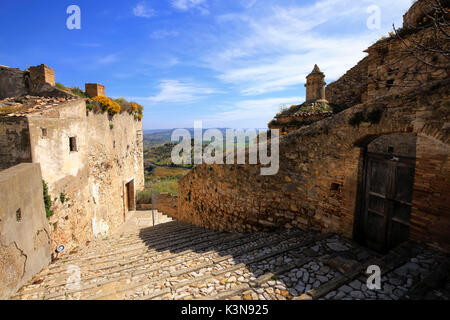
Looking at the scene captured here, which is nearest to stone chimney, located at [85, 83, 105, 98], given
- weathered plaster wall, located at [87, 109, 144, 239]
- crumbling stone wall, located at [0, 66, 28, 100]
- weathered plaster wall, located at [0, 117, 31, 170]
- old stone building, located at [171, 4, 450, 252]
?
weathered plaster wall, located at [87, 109, 144, 239]

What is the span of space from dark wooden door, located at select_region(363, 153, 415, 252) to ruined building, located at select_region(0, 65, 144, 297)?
656 centimetres

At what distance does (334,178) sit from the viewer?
4.55 m

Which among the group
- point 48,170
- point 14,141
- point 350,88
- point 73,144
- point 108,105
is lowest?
point 48,170

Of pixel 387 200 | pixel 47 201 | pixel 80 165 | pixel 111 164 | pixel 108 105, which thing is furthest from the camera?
pixel 111 164

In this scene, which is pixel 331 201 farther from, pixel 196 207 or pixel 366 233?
pixel 196 207

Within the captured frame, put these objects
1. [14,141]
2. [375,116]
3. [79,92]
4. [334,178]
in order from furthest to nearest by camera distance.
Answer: [79,92] < [14,141] < [334,178] < [375,116]

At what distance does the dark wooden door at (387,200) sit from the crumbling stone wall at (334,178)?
10.5 inches

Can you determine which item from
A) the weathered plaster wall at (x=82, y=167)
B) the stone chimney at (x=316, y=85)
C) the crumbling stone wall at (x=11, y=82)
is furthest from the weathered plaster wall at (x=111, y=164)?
the stone chimney at (x=316, y=85)

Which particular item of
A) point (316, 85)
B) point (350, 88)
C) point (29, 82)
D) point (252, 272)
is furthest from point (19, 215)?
point (350, 88)

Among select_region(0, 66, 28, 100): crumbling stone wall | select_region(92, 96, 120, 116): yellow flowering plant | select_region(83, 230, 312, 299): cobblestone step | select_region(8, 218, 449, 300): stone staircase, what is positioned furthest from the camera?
select_region(92, 96, 120, 116): yellow flowering plant

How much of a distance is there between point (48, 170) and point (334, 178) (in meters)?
7.17

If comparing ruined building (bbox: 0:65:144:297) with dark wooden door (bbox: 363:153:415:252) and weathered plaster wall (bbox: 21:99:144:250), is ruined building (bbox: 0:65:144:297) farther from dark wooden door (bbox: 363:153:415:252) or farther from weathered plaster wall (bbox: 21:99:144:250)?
dark wooden door (bbox: 363:153:415:252)

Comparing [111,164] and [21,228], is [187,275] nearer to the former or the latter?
[21,228]

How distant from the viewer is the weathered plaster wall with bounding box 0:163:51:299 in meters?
3.81
